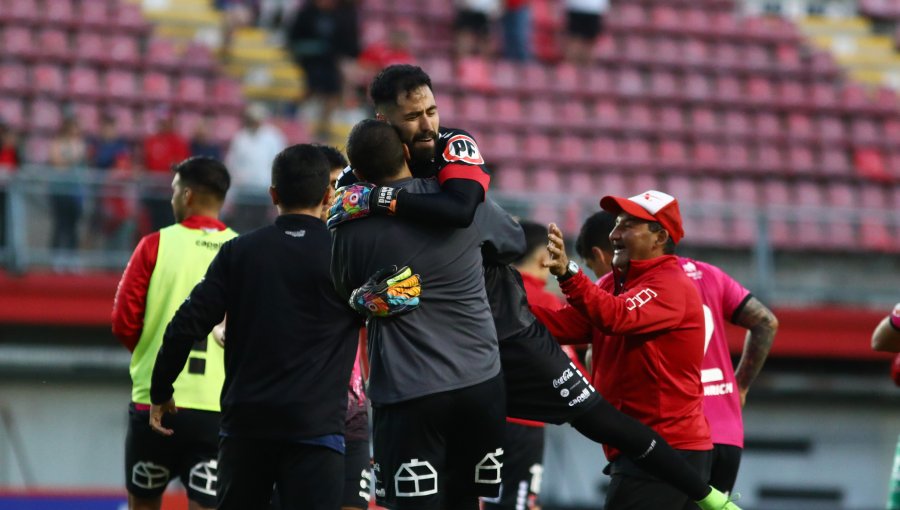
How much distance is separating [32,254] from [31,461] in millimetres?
1976

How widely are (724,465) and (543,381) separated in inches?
51.9

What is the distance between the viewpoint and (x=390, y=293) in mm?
4816

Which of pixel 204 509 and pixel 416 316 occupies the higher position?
pixel 416 316

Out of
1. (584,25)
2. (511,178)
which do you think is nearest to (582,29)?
(584,25)

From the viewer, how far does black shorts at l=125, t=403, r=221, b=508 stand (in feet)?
20.3

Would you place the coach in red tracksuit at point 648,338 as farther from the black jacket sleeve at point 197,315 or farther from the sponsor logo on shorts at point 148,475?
the sponsor logo on shorts at point 148,475

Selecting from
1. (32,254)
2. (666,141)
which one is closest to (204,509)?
(32,254)

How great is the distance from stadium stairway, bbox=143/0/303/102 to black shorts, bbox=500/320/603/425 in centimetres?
1052

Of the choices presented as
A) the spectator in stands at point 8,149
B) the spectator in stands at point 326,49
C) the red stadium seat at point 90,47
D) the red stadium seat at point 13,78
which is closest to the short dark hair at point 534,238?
the spectator in stands at point 8,149

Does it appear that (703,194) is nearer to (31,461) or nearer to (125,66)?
(125,66)

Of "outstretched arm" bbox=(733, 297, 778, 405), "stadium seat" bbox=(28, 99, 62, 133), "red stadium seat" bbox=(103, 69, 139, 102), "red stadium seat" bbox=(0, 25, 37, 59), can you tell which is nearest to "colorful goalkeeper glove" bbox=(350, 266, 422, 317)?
"outstretched arm" bbox=(733, 297, 778, 405)

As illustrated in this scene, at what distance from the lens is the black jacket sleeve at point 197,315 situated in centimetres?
521

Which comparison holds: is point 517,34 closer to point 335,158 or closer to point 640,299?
point 335,158

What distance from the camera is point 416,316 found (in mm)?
4910
